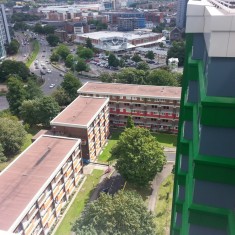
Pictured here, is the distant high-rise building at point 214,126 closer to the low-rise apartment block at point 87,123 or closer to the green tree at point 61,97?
the low-rise apartment block at point 87,123

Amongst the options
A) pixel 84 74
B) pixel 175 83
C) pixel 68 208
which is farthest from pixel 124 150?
pixel 84 74

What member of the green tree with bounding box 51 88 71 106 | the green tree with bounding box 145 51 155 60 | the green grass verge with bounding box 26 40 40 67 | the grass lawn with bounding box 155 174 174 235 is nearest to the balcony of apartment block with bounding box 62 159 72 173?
the grass lawn with bounding box 155 174 174 235

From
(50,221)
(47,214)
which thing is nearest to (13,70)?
(50,221)

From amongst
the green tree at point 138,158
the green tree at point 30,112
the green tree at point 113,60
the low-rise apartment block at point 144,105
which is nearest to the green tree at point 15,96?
the green tree at point 30,112

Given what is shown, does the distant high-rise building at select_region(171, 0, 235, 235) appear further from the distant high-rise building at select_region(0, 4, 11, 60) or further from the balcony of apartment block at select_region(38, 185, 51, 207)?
the distant high-rise building at select_region(0, 4, 11, 60)

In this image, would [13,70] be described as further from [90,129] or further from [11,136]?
[90,129]

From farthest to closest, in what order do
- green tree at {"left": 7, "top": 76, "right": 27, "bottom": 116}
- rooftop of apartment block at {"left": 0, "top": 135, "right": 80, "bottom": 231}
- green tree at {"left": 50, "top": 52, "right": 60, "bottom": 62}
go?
green tree at {"left": 50, "top": 52, "right": 60, "bottom": 62} → green tree at {"left": 7, "top": 76, "right": 27, "bottom": 116} → rooftop of apartment block at {"left": 0, "top": 135, "right": 80, "bottom": 231}

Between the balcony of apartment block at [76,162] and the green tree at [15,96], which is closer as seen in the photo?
the balcony of apartment block at [76,162]

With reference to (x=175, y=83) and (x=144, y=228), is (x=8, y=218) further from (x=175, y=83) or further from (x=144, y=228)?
(x=175, y=83)
